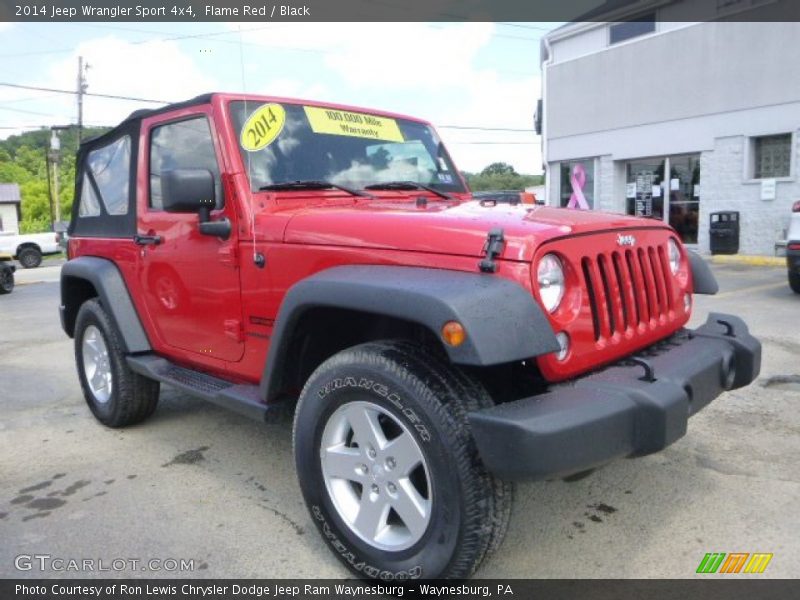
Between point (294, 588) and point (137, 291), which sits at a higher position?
point (137, 291)

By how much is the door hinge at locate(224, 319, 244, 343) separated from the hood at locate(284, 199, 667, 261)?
1.91 feet

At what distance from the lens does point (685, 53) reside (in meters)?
15.0

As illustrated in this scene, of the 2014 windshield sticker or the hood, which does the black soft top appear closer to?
the 2014 windshield sticker

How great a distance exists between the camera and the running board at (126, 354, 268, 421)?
298 centimetres

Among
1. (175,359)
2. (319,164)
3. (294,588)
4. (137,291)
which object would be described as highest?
(319,164)

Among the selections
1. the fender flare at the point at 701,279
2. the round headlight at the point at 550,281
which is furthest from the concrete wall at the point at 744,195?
the round headlight at the point at 550,281

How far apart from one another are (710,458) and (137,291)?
3431mm

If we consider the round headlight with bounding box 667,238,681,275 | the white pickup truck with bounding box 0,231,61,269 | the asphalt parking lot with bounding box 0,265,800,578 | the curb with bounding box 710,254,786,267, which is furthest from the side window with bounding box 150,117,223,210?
the white pickup truck with bounding box 0,231,61,269

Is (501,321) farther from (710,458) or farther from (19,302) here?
(19,302)

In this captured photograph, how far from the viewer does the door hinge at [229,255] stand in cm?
311

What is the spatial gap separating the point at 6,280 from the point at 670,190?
1507 cm

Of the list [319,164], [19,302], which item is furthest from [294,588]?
[19,302]

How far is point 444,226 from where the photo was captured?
2420 mm

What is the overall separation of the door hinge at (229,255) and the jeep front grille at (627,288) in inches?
63.3
